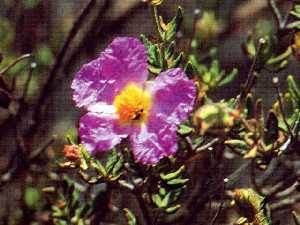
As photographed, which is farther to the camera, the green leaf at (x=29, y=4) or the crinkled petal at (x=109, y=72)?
the green leaf at (x=29, y=4)

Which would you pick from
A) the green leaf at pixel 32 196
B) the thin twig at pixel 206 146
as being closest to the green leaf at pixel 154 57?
the thin twig at pixel 206 146

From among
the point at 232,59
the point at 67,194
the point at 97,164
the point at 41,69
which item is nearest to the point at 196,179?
the point at 67,194

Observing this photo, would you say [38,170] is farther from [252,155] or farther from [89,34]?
[252,155]

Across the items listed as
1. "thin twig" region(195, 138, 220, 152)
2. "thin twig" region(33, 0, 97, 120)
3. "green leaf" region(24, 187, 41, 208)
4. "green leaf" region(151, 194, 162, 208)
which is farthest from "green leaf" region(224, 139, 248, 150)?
"green leaf" region(24, 187, 41, 208)

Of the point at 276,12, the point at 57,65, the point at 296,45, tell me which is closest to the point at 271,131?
the point at 296,45

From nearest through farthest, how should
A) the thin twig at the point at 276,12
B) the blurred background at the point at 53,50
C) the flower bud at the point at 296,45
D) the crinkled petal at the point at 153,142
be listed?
the crinkled petal at the point at 153,142 → the flower bud at the point at 296,45 → the thin twig at the point at 276,12 → the blurred background at the point at 53,50

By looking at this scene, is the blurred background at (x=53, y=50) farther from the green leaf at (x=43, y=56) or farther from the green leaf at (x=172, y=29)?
the green leaf at (x=172, y=29)

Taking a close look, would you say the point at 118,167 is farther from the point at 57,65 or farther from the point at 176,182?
the point at 57,65
